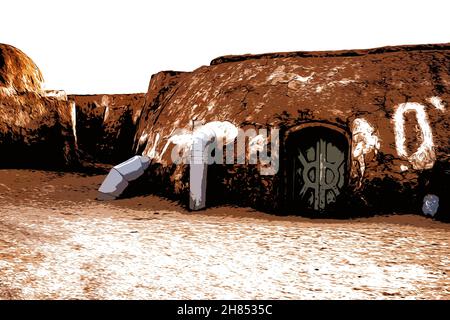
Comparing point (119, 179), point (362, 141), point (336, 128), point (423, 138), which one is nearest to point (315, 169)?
point (336, 128)

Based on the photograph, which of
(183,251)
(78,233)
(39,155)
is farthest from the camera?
(39,155)

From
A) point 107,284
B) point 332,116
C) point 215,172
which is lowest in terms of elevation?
point 107,284

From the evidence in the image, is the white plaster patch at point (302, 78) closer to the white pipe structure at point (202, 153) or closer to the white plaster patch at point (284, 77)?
the white plaster patch at point (284, 77)

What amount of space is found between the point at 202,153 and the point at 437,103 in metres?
4.93

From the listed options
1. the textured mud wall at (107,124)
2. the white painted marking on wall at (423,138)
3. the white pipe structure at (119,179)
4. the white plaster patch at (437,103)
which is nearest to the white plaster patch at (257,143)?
the white painted marking on wall at (423,138)

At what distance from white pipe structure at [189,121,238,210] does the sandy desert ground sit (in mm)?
428

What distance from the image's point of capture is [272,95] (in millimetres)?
11711

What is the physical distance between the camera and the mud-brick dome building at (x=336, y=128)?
10.3 meters

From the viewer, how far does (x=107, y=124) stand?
23.5 m

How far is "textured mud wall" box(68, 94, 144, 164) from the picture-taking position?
23.2m

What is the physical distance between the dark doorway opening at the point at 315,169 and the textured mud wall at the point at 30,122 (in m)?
8.56

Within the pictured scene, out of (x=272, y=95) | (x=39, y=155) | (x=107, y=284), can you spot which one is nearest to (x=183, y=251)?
(x=107, y=284)

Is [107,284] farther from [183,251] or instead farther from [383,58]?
[383,58]

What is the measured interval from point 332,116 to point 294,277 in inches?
219
